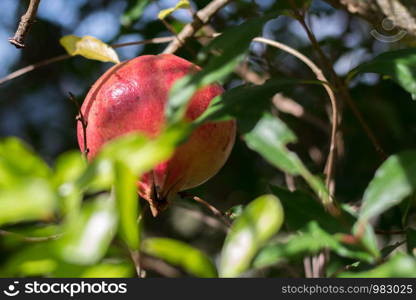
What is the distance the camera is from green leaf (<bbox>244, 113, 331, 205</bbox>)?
662 millimetres

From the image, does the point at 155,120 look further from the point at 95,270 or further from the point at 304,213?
the point at 95,270

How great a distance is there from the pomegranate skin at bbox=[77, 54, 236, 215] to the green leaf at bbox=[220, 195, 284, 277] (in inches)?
13.0

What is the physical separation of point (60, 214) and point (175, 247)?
0.11 meters

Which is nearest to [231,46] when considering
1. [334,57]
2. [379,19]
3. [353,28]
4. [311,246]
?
[311,246]

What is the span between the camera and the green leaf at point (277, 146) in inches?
26.0

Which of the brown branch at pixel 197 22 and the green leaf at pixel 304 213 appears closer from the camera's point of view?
the green leaf at pixel 304 213

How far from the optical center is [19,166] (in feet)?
1.61

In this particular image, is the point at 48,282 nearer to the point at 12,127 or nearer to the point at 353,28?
the point at 353,28

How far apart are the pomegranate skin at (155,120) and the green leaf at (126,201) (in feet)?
1.32

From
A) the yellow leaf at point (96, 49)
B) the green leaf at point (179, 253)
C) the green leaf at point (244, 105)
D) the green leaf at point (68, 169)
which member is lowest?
the green leaf at point (179, 253)

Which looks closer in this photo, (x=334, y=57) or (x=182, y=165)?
(x=182, y=165)

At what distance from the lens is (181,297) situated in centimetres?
66

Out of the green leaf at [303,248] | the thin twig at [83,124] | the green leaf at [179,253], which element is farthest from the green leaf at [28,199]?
the thin twig at [83,124]

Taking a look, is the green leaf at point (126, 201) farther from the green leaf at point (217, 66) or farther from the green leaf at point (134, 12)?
the green leaf at point (134, 12)
